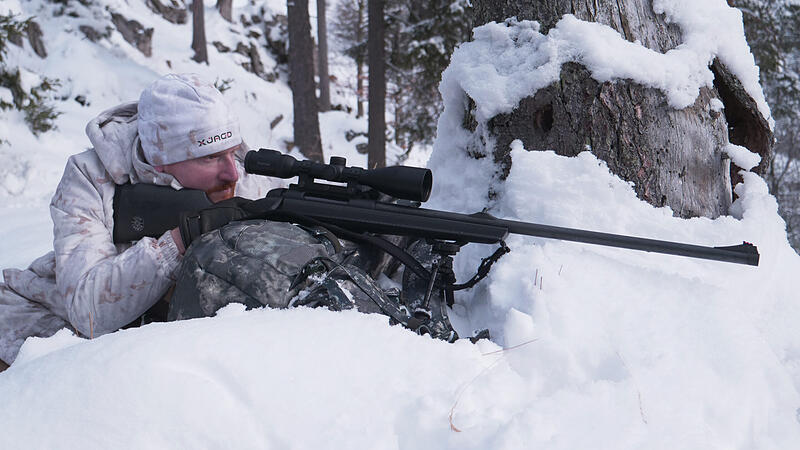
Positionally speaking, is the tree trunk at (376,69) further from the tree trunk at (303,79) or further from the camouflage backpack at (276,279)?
the camouflage backpack at (276,279)

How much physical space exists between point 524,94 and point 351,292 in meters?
1.21

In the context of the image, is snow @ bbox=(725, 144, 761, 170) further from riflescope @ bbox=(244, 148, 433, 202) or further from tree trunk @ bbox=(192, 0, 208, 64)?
tree trunk @ bbox=(192, 0, 208, 64)

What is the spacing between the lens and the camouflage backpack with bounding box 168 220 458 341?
1.91 meters

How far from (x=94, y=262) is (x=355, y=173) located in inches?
43.6

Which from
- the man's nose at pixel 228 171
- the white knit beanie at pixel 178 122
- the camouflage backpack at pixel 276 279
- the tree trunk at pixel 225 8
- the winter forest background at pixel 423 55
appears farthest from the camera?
the tree trunk at pixel 225 8

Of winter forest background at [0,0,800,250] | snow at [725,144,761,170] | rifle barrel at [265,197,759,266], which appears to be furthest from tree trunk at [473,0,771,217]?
winter forest background at [0,0,800,250]

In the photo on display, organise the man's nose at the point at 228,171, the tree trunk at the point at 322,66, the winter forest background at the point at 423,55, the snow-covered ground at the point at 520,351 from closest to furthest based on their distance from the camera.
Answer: the snow-covered ground at the point at 520,351, the man's nose at the point at 228,171, the winter forest background at the point at 423,55, the tree trunk at the point at 322,66

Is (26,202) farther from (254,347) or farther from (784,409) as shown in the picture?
(784,409)

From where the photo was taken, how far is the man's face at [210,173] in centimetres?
262

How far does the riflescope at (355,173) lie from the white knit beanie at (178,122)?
1.00 ft

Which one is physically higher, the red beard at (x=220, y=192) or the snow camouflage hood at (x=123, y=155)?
the snow camouflage hood at (x=123, y=155)

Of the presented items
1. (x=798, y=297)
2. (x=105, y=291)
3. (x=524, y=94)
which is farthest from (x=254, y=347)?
(x=798, y=297)

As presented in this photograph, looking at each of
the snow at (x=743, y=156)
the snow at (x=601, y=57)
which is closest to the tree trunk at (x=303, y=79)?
the snow at (x=601, y=57)

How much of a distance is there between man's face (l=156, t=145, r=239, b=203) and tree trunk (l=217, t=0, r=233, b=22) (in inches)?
772
